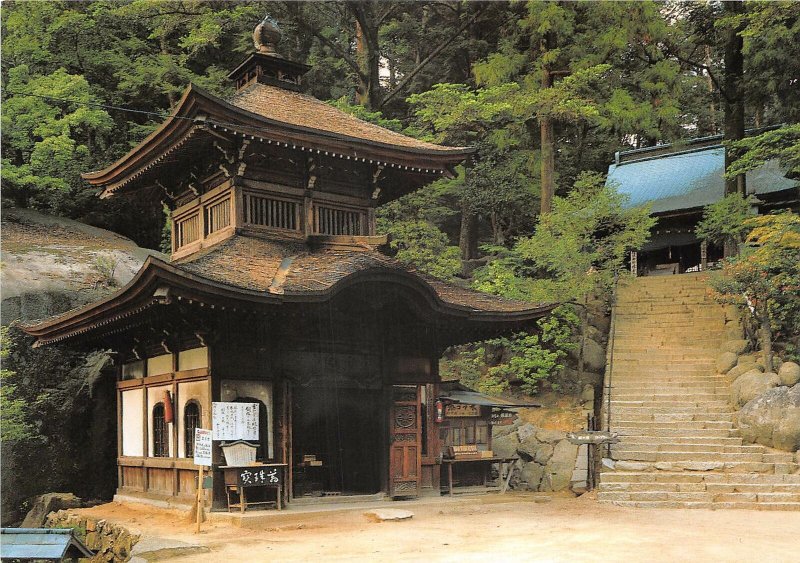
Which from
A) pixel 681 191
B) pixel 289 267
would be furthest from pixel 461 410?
pixel 681 191

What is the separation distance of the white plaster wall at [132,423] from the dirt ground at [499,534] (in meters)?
1.42

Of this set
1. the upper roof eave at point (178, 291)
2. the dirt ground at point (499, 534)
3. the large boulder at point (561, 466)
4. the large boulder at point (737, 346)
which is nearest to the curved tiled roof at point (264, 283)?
the upper roof eave at point (178, 291)

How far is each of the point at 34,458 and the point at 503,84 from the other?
17589 mm

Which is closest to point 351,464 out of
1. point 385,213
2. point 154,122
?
point 385,213

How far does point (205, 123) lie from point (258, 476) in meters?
6.16

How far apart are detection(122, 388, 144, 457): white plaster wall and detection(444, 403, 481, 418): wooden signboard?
681cm

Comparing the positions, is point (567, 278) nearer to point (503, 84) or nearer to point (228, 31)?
point (503, 84)

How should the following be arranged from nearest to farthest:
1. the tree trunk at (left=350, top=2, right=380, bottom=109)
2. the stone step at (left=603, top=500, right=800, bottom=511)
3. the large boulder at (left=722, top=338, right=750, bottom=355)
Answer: the stone step at (left=603, top=500, right=800, bottom=511) < the large boulder at (left=722, top=338, right=750, bottom=355) < the tree trunk at (left=350, top=2, right=380, bottom=109)

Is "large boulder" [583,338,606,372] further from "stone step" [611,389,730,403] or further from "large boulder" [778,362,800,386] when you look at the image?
"large boulder" [778,362,800,386]

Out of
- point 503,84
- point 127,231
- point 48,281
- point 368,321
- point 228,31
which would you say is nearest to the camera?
point 368,321

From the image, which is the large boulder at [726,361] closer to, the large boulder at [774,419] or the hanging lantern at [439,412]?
the large boulder at [774,419]

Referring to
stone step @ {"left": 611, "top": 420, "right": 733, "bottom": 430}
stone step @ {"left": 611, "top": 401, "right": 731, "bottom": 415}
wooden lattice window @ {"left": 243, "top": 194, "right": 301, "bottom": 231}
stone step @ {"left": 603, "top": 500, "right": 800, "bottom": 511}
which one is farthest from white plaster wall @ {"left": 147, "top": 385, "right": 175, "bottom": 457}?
stone step @ {"left": 611, "top": 401, "right": 731, "bottom": 415}

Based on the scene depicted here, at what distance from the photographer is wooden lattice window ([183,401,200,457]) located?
527 inches

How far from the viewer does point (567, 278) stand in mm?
21797
